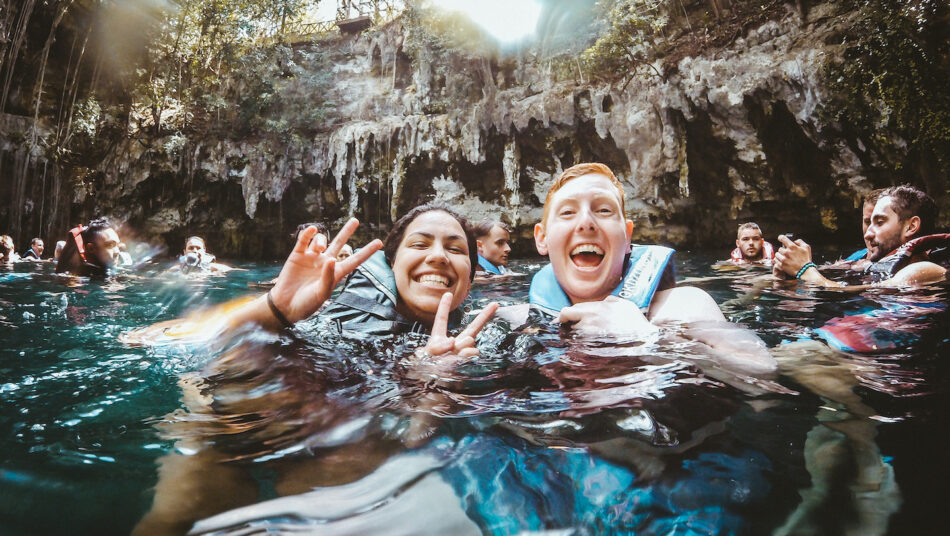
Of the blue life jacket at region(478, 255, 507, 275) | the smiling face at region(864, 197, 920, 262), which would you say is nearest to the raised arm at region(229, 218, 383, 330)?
the blue life jacket at region(478, 255, 507, 275)

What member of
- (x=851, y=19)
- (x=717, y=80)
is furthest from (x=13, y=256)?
(x=851, y=19)

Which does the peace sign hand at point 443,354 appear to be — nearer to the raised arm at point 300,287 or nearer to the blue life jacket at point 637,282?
the raised arm at point 300,287

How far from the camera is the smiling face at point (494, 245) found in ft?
22.3

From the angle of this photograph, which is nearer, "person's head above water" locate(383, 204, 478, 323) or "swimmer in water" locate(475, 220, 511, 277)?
"person's head above water" locate(383, 204, 478, 323)

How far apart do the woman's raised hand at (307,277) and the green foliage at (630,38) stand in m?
10.4

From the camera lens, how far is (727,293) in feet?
15.4

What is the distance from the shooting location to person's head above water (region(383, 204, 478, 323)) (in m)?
2.29

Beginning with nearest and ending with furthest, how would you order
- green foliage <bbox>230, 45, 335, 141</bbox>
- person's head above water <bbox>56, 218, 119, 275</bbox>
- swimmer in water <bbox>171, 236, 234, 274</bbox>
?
person's head above water <bbox>56, 218, 119, 275</bbox> < swimmer in water <bbox>171, 236, 234, 274</bbox> < green foliage <bbox>230, 45, 335, 141</bbox>

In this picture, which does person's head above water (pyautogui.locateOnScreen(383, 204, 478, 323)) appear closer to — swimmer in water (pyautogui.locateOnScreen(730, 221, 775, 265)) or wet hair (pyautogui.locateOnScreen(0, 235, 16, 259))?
swimmer in water (pyautogui.locateOnScreen(730, 221, 775, 265))

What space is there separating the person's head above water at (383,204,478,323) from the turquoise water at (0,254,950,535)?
0.39m

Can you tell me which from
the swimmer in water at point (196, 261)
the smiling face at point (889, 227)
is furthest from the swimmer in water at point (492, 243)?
the swimmer in water at point (196, 261)

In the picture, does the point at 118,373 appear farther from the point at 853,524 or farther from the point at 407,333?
the point at 853,524

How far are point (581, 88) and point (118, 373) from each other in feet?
37.3

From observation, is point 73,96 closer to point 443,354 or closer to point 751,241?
point 443,354
